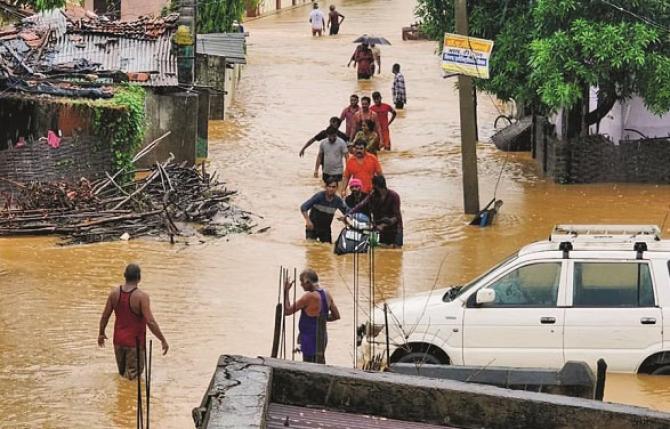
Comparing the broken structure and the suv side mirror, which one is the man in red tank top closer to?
the suv side mirror

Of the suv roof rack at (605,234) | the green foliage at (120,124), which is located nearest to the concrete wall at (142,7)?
the green foliage at (120,124)

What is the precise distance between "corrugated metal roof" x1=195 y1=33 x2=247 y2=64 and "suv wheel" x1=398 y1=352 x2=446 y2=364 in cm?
1911

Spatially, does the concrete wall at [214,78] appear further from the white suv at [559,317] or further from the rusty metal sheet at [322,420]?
the rusty metal sheet at [322,420]

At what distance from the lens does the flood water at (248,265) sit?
13.5m

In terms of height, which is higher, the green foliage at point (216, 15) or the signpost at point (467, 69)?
the green foliage at point (216, 15)

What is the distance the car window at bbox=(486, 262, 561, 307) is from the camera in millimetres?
13484

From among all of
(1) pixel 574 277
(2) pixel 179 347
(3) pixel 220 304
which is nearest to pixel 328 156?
(3) pixel 220 304

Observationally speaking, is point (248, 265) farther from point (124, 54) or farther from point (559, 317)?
point (124, 54)

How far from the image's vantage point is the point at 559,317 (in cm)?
1339

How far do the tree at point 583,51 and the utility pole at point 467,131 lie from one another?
5.73ft

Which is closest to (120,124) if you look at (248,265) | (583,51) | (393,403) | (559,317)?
(248,265)

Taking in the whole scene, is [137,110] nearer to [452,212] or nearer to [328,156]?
[328,156]

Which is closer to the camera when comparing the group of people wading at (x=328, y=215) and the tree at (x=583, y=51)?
the group of people wading at (x=328, y=215)

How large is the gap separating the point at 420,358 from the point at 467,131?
→ 9.24 m
